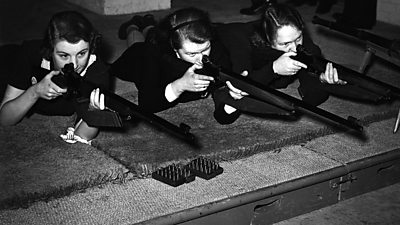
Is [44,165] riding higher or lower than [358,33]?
lower

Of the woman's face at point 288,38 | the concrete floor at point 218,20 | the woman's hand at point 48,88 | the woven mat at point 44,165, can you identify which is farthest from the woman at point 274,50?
the woman's hand at point 48,88

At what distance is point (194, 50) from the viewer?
312cm

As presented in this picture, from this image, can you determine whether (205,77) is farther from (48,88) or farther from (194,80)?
(48,88)

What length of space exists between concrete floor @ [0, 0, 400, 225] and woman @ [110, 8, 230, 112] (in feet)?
2.47

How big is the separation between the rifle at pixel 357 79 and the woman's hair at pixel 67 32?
904 millimetres

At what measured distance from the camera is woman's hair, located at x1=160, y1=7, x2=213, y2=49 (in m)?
3.11

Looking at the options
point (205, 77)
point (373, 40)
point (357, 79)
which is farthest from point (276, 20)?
point (373, 40)

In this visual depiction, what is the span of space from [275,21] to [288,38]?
0.33ft

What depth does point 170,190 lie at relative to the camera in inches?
110

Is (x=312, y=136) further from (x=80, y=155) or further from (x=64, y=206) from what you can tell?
(x=64, y=206)

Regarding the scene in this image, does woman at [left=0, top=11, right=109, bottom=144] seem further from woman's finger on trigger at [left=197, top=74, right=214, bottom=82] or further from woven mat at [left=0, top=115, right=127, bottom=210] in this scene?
woman's finger on trigger at [left=197, top=74, right=214, bottom=82]

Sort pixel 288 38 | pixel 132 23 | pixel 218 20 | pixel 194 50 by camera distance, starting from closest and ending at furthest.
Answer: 1. pixel 194 50
2. pixel 288 38
3. pixel 132 23
4. pixel 218 20

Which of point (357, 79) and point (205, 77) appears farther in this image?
point (357, 79)

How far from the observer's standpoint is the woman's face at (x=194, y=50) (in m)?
3.11
